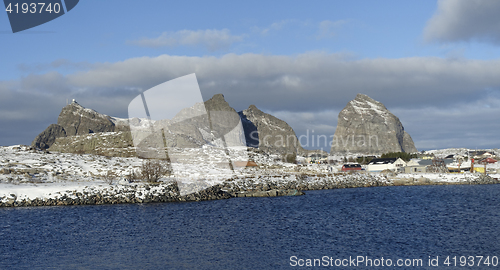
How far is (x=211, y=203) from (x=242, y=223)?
17.3 m

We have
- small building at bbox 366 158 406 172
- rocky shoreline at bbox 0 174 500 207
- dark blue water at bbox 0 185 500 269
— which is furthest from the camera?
small building at bbox 366 158 406 172

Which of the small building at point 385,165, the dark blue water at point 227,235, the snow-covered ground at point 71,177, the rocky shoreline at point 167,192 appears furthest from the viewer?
the small building at point 385,165

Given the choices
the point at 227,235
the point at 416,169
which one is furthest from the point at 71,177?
the point at 416,169

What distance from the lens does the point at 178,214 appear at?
41875 mm

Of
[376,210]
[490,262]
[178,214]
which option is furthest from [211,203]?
[490,262]

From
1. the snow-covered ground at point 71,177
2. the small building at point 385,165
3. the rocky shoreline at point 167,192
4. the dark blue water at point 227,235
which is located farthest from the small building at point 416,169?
the dark blue water at point 227,235

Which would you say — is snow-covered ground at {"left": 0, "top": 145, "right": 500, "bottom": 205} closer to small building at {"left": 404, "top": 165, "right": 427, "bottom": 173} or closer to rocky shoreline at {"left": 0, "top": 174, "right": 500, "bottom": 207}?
rocky shoreline at {"left": 0, "top": 174, "right": 500, "bottom": 207}

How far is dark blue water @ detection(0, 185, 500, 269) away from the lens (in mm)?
22875

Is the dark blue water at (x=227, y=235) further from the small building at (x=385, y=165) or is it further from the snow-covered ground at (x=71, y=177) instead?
the small building at (x=385, y=165)

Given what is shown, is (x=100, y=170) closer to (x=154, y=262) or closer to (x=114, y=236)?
(x=114, y=236)

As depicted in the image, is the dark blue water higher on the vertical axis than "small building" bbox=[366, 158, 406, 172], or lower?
lower

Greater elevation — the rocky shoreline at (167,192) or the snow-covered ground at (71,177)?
the snow-covered ground at (71,177)

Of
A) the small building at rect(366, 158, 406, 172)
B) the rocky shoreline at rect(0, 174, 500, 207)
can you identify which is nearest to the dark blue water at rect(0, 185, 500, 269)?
the rocky shoreline at rect(0, 174, 500, 207)

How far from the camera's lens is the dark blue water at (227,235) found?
22.9m
